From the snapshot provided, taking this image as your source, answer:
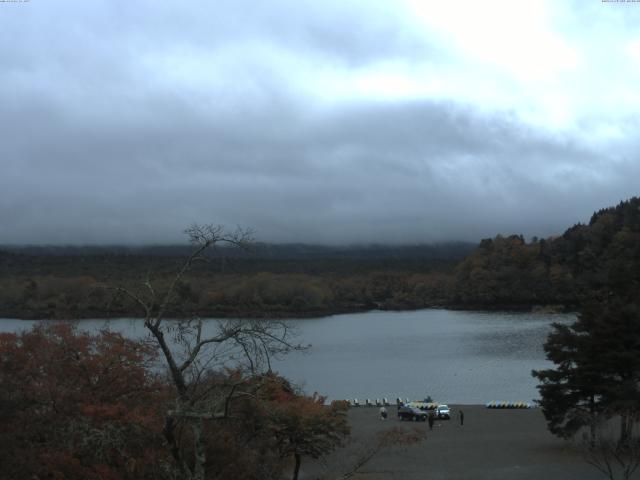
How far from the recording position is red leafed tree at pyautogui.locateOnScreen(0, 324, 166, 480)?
40.5 feet

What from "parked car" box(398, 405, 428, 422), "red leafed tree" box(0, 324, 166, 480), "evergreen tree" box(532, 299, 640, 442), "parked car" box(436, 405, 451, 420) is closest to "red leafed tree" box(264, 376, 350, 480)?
"red leafed tree" box(0, 324, 166, 480)

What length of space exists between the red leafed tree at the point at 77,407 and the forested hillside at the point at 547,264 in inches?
4123

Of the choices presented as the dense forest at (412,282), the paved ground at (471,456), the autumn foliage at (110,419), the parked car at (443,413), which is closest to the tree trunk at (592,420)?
the paved ground at (471,456)

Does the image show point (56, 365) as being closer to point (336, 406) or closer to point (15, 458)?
point (15, 458)

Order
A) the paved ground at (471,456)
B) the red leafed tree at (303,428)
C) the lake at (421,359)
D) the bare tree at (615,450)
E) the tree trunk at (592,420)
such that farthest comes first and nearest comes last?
the lake at (421,359) → the paved ground at (471,456) → the tree trunk at (592,420) → the bare tree at (615,450) → the red leafed tree at (303,428)

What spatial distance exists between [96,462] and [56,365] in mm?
4950

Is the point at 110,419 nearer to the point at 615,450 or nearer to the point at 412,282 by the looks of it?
the point at 615,450

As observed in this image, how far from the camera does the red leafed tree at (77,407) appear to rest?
12.3 metres

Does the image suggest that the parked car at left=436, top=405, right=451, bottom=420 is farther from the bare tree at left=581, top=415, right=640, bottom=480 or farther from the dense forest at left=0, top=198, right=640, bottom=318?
the dense forest at left=0, top=198, right=640, bottom=318

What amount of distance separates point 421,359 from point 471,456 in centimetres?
4273

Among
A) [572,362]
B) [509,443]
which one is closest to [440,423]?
[509,443]

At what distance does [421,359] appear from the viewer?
70188 mm

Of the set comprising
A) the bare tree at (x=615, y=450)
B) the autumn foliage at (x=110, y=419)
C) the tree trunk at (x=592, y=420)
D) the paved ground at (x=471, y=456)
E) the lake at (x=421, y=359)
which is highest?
the autumn foliage at (x=110, y=419)

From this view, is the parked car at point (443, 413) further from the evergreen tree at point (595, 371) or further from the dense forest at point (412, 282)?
the dense forest at point (412, 282)
